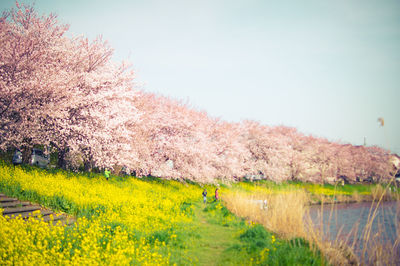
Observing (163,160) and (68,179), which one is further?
(163,160)

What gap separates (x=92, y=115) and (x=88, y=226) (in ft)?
35.7

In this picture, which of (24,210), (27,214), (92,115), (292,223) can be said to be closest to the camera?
(27,214)

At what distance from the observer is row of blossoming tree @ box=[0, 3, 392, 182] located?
1585 cm

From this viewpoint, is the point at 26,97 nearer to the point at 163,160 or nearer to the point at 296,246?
the point at 163,160

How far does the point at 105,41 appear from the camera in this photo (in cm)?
2319

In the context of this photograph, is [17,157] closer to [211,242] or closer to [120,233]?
[120,233]

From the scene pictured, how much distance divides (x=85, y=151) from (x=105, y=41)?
9948mm

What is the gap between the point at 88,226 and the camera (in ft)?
34.8

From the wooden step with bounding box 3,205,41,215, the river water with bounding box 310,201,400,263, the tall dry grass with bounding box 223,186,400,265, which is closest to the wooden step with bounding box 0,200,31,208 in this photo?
the wooden step with bounding box 3,205,41,215

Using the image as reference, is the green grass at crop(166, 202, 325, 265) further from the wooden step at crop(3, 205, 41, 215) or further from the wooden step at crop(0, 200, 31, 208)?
the wooden step at crop(0, 200, 31, 208)

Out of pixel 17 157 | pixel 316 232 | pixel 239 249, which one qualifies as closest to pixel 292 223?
pixel 316 232

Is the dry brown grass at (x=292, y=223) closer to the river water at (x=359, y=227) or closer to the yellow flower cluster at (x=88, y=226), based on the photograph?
the river water at (x=359, y=227)

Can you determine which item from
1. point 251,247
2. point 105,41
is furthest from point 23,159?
point 251,247

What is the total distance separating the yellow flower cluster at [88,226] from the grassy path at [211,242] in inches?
42.5
